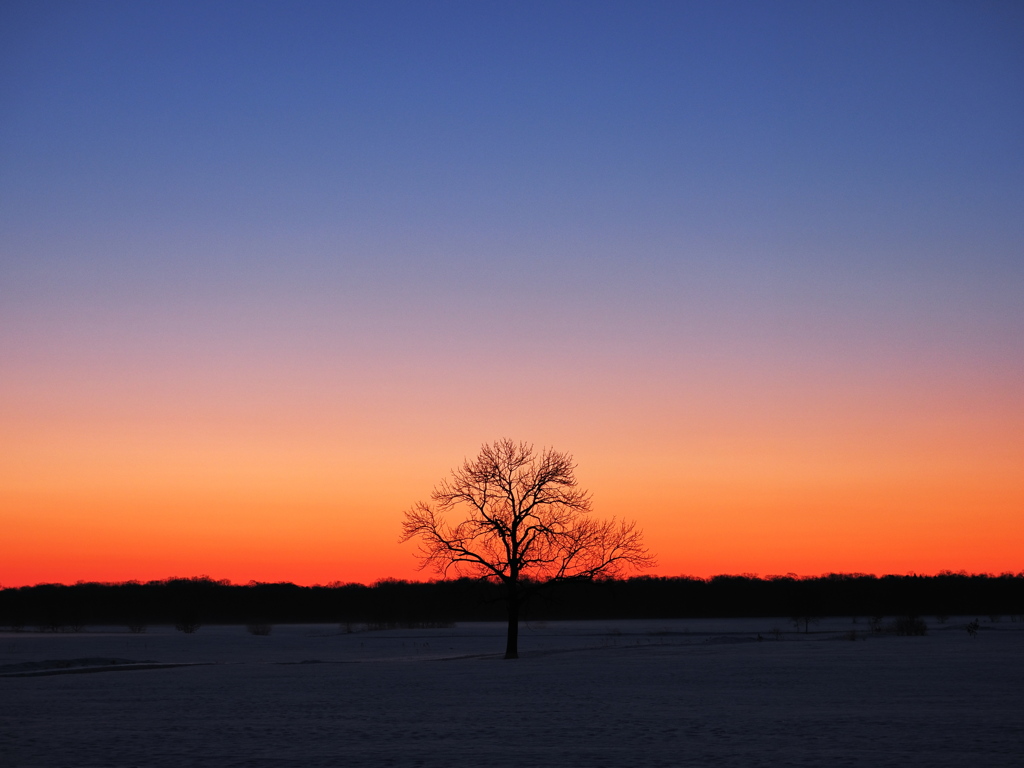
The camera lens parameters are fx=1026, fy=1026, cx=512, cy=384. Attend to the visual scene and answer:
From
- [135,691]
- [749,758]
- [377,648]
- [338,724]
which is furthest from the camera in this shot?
[377,648]

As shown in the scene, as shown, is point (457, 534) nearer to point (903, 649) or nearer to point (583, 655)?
point (583, 655)

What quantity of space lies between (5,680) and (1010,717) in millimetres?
30983

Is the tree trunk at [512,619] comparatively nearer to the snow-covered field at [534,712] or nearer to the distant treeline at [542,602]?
the snow-covered field at [534,712]

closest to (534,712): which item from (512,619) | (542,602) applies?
(512,619)

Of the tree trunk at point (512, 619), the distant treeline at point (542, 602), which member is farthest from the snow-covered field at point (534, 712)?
the distant treeline at point (542, 602)

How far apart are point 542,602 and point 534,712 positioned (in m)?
143

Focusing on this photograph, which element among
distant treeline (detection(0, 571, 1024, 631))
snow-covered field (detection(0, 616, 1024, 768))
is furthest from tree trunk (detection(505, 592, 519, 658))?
distant treeline (detection(0, 571, 1024, 631))

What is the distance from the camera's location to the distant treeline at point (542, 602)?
164375 mm

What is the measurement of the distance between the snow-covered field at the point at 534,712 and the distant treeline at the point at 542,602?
123 meters

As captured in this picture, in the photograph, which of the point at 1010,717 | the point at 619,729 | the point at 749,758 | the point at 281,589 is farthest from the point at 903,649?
the point at 281,589

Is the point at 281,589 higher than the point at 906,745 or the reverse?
higher

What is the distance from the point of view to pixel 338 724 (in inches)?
805

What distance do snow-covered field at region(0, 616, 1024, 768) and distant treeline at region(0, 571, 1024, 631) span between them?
405ft

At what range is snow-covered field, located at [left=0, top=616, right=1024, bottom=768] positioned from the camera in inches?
617
